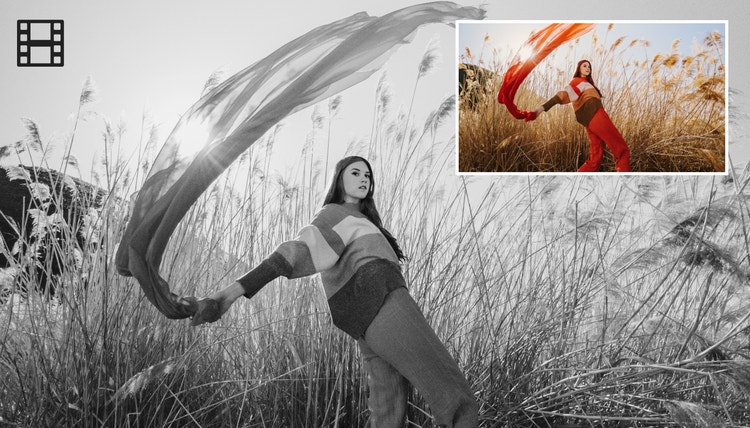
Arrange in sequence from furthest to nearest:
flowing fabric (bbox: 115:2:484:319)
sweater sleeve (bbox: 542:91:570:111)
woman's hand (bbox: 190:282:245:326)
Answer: sweater sleeve (bbox: 542:91:570:111)
flowing fabric (bbox: 115:2:484:319)
woman's hand (bbox: 190:282:245:326)

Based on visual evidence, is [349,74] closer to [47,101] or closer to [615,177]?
[615,177]

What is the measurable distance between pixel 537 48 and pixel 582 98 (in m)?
0.30

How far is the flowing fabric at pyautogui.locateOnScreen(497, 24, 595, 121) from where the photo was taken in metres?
3.39

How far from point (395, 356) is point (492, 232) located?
1008 mm

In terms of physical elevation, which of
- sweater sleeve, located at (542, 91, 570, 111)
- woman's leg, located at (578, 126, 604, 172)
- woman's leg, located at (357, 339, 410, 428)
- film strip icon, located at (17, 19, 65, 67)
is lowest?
woman's leg, located at (357, 339, 410, 428)

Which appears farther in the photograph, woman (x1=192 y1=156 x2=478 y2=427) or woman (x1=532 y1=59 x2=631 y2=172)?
woman (x1=532 y1=59 x2=631 y2=172)

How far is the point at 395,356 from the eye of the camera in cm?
189

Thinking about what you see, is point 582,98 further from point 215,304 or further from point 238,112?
point 215,304

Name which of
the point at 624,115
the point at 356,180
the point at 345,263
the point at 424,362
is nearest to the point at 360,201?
the point at 356,180

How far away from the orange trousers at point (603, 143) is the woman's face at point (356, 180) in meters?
1.52

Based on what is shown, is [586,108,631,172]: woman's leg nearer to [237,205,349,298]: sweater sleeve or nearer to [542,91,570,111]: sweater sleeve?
[542,91,570,111]: sweater sleeve

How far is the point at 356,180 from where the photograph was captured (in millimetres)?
2100

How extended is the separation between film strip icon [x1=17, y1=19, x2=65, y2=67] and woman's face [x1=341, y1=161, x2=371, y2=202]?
6.49ft

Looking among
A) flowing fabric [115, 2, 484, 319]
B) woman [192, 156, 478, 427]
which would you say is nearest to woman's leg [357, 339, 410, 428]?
woman [192, 156, 478, 427]
